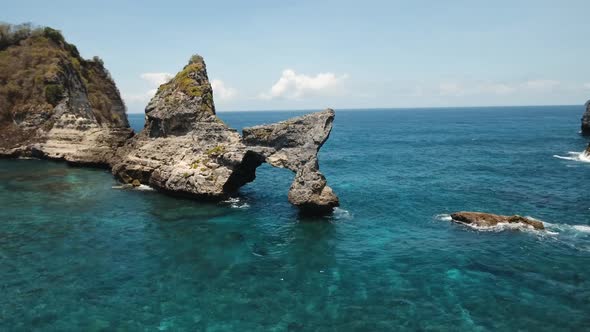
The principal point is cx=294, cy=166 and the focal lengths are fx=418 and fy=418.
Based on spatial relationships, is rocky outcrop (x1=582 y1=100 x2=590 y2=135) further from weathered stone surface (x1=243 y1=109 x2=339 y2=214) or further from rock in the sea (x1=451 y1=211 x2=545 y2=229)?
weathered stone surface (x1=243 y1=109 x2=339 y2=214)

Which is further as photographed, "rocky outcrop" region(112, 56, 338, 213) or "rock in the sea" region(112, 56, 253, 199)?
"rock in the sea" region(112, 56, 253, 199)

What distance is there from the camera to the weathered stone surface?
4503 cm

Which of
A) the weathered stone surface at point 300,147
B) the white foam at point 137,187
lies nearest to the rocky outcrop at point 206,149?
the weathered stone surface at point 300,147

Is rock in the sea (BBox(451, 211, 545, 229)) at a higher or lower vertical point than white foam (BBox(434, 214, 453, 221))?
higher

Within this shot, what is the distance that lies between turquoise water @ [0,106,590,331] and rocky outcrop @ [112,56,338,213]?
2663 millimetres

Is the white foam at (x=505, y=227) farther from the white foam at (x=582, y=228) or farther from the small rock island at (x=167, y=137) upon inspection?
the small rock island at (x=167, y=137)

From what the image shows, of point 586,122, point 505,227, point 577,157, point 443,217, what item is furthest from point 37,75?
point 586,122

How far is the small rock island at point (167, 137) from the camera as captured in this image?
4856 centimetres

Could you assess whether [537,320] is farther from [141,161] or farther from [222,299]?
[141,161]

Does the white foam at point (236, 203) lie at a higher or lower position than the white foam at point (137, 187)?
lower

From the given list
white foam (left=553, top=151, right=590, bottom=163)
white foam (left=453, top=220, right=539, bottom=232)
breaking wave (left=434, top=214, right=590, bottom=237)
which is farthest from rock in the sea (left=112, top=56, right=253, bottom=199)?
white foam (left=553, top=151, right=590, bottom=163)

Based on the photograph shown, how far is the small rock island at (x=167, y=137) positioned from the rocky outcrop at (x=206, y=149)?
120 millimetres

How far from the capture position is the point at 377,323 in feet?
80.8

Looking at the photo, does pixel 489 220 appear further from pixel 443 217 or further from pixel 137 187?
pixel 137 187
